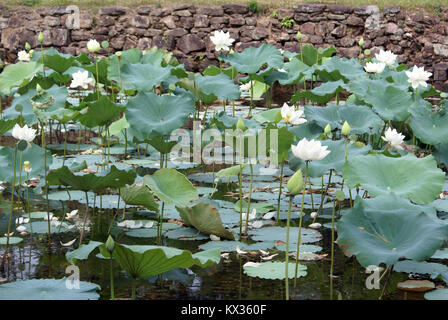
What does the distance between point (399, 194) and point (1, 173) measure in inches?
58.2

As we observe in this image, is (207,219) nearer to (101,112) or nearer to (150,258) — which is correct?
(150,258)

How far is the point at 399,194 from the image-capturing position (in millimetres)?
1902

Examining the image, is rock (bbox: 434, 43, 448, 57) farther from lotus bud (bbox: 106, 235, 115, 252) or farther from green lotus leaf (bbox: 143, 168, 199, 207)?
lotus bud (bbox: 106, 235, 115, 252)

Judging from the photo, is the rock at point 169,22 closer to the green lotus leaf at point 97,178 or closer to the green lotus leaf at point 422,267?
the green lotus leaf at point 97,178

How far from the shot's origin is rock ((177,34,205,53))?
934 centimetres

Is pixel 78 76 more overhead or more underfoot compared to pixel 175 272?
more overhead

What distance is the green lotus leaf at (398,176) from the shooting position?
1.92m

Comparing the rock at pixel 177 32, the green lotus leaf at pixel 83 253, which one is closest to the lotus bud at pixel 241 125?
the green lotus leaf at pixel 83 253

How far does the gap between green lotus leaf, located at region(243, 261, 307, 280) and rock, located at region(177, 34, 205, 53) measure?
7.66m

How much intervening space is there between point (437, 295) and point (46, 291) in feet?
3.59

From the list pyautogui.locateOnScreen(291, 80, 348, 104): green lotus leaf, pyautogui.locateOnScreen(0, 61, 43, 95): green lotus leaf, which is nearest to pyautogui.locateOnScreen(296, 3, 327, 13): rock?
pyautogui.locateOnScreen(291, 80, 348, 104): green lotus leaf

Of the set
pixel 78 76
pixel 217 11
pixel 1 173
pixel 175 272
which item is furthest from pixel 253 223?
pixel 217 11

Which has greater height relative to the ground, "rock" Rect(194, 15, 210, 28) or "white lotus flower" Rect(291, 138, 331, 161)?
"rock" Rect(194, 15, 210, 28)
